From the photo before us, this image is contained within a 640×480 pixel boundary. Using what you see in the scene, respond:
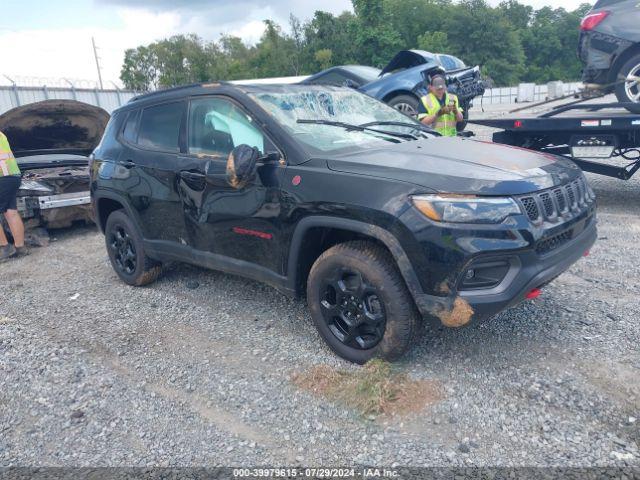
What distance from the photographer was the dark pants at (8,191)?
6.48 meters

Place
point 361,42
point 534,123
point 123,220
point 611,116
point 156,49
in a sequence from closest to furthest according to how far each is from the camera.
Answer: point 123,220 → point 611,116 → point 534,123 → point 361,42 → point 156,49

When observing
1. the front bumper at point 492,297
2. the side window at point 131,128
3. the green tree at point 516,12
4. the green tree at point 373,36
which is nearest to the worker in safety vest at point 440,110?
the side window at point 131,128

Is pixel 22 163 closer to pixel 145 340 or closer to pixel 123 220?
pixel 123 220

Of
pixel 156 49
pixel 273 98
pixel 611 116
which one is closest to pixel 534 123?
pixel 611 116

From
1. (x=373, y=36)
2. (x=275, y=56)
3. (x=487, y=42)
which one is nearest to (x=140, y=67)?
(x=275, y=56)

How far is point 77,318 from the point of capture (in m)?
4.50

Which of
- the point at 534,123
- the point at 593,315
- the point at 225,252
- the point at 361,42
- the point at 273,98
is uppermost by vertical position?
the point at 361,42

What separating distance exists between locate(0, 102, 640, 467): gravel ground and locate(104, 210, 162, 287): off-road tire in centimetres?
23

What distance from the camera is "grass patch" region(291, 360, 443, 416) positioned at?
9.46ft

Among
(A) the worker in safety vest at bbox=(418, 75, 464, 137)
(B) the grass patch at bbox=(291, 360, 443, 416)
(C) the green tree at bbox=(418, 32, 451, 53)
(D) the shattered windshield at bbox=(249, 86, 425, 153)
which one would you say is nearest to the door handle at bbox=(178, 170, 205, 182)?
(D) the shattered windshield at bbox=(249, 86, 425, 153)

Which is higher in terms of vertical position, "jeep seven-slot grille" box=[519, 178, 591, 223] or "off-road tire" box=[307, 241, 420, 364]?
"jeep seven-slot grille" box=[519, 178, 591, 223]

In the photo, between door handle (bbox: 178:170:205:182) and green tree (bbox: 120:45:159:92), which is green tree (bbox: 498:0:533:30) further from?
door handle (bbox: 178:170:205:182)

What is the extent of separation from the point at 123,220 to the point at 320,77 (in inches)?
260

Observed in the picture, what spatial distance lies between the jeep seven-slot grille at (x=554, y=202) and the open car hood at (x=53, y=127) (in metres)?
6.89
